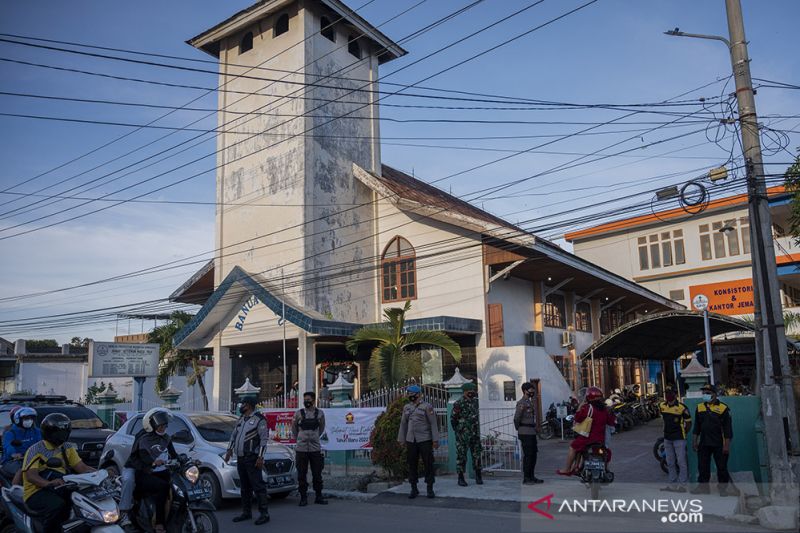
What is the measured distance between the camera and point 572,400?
806 inches

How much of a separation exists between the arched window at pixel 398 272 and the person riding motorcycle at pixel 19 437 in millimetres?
14818

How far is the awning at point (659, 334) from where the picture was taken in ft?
66.7

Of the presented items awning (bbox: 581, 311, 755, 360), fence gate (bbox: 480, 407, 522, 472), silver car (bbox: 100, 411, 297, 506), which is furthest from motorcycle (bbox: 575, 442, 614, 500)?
awning (bbox: 581, 311, 755, 360)

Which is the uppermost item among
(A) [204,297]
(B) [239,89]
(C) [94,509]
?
(B) [239,89]

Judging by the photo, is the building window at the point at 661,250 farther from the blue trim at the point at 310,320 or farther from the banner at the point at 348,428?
the banner at the point at 348,428

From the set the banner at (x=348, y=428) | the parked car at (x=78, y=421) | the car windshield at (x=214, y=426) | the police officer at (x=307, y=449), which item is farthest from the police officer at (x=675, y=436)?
the parked car at (x=78, y=421)

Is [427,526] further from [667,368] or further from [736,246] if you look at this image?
[736,246]

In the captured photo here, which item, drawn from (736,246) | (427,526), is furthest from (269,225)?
(736,246)

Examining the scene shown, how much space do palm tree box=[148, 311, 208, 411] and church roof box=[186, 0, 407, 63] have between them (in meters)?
10.6

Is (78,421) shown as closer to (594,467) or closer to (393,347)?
(393,347)

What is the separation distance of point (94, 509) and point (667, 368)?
32.3 m

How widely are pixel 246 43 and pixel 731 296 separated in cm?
2840

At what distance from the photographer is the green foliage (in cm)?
1223

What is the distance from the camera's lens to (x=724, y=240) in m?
37.1
